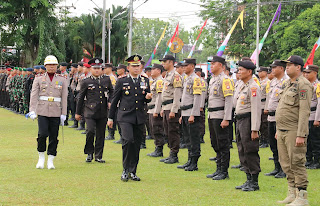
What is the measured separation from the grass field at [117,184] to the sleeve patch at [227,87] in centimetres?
160

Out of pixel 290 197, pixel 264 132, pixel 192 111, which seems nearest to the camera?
Answer: pixel 290 197

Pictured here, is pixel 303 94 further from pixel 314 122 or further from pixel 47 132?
pixel 47 132

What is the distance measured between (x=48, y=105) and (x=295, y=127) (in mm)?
5113

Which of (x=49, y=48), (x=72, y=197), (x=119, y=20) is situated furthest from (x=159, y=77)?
(x=119, y=20)

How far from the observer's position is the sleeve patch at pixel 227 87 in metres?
9.05

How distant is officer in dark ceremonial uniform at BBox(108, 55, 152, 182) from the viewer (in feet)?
29.3

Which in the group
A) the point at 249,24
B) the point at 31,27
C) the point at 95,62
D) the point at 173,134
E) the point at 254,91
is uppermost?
the point at 249,24

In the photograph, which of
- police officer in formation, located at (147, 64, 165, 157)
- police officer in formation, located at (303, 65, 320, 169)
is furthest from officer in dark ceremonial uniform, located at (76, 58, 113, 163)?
police officer in formation, located at (303, 65, 320, 169)

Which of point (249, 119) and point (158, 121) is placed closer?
point (249, 119)

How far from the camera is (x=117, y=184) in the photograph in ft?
27.9

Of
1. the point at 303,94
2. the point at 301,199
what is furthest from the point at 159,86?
the point at 301,199

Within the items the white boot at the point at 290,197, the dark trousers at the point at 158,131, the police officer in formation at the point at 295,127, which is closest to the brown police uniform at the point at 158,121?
the dark trousers at the point at 158,131

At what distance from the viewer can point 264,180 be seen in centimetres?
919

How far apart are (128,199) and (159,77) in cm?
579
